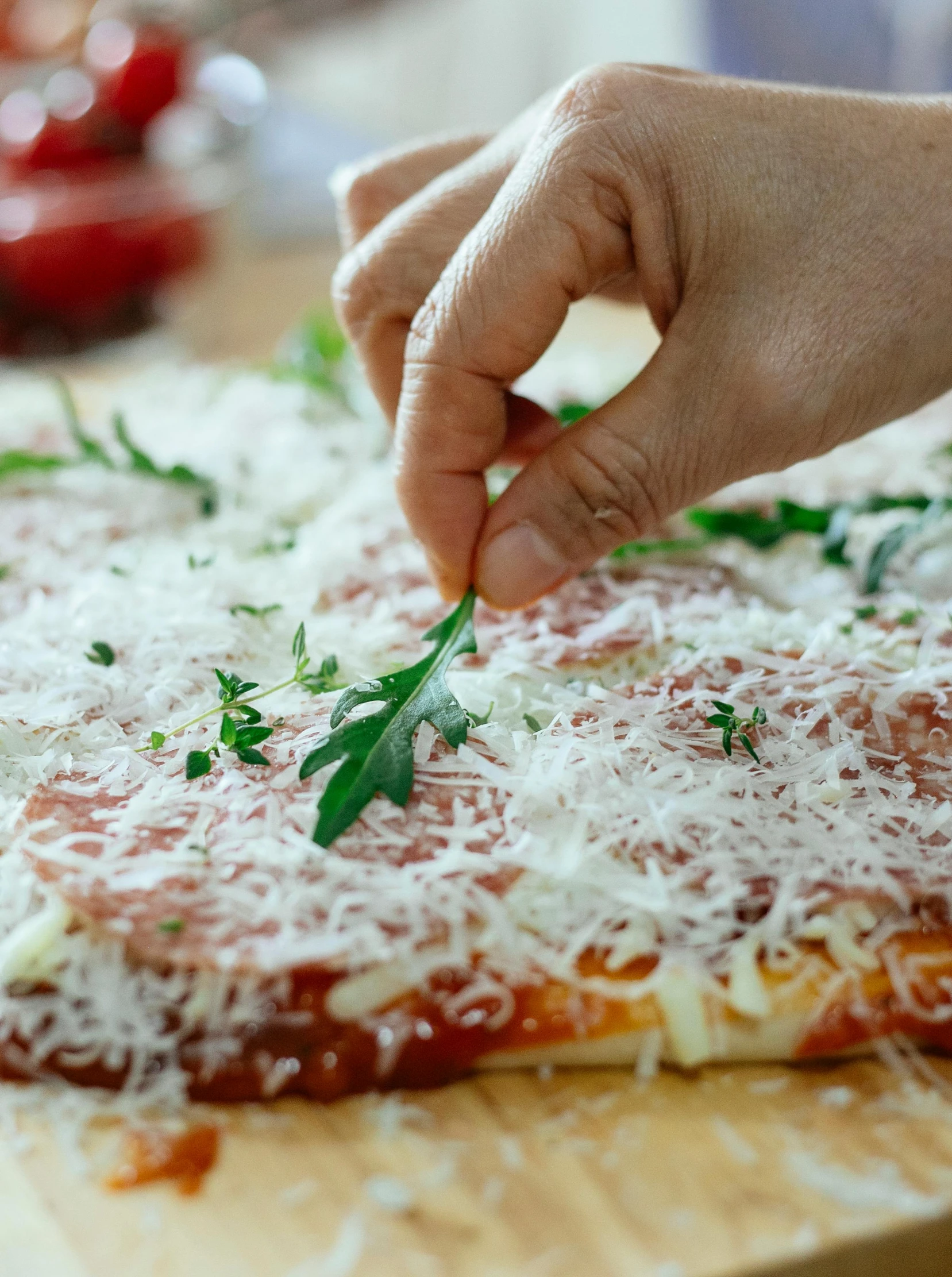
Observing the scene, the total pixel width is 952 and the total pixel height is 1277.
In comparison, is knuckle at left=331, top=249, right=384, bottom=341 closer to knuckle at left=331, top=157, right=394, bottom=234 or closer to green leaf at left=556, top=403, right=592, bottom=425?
knuckle at left=331, top=157, right=394, bottom=234

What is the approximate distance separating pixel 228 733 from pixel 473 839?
0.28 meters

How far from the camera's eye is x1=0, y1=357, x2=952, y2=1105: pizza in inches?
40.4

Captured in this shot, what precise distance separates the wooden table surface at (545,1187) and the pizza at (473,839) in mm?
33

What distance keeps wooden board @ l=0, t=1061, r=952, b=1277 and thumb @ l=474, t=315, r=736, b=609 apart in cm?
54

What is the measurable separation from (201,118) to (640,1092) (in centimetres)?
285

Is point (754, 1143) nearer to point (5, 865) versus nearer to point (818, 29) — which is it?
point (5, 865)

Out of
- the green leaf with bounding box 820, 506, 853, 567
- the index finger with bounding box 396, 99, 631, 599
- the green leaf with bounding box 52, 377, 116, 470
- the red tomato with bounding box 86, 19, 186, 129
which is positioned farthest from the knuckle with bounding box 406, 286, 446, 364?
the red tomato with bounding box 86, 19, 186, 129

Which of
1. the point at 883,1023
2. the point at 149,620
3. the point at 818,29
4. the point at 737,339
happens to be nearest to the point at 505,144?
the point at 737,339

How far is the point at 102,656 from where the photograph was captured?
4.58 ft

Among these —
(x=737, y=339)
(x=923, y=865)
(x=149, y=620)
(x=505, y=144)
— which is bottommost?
(x=923, y=865)

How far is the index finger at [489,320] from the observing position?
123 cm

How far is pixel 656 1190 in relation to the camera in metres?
0.95

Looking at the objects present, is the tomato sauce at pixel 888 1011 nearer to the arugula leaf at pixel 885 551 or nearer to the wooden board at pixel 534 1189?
the wooden board at pixel 534 1189

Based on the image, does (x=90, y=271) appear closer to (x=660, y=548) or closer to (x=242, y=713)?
(x=660, y=548)
